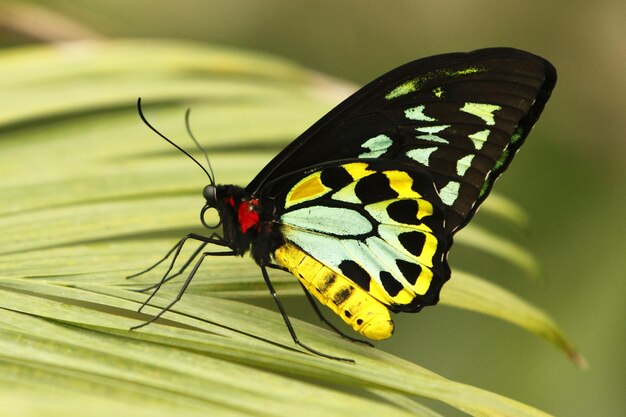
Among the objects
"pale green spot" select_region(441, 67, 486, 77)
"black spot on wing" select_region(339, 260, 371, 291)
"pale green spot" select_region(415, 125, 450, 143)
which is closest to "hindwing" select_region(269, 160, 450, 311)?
"black spot on wing" select_region(339, 260, 371, 291)

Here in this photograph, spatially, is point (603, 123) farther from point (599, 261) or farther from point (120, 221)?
point (120, 221)

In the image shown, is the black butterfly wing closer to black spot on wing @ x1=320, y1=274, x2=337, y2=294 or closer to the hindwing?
the hindwing

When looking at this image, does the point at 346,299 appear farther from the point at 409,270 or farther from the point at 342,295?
the point at 409,270

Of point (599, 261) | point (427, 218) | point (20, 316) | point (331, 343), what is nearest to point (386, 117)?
point (427, 218)

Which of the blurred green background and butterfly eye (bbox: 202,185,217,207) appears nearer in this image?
butterfly eye (bbox: 202,185,217,207)

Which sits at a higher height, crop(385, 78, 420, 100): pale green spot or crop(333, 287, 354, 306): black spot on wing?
crop(385, 78, 420, 100): pale green spot
